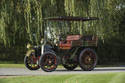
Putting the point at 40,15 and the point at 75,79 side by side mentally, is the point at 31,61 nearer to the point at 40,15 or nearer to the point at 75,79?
the point at 40,15

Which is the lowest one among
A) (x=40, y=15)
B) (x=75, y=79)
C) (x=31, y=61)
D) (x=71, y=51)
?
(x=31, y=61)

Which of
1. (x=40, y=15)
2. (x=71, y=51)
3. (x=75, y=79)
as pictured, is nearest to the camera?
(x=75, y=79)

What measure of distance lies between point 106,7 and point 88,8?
4.26 feet

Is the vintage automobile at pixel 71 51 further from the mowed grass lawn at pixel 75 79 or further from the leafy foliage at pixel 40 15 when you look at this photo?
the mowed grass lawn at pixel 75 79

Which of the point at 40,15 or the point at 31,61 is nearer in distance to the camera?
the point at 31,61

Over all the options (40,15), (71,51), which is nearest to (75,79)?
(71,51)

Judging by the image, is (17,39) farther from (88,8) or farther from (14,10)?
(88,8)

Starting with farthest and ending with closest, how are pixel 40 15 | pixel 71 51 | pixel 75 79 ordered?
pixel 40 15 → pixel 71 51 → pixel 75 79

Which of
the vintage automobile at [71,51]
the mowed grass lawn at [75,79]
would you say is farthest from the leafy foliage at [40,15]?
the mowed grass lawn at [75,79]

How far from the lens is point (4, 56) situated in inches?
1113

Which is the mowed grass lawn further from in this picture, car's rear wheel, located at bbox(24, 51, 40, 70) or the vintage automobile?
car's rear wheel, located at bbox(24, 51, 40, 70)

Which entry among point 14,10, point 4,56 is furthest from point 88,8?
point 4,56

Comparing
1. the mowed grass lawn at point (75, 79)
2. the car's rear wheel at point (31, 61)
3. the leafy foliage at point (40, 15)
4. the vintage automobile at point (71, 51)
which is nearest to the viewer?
the mowed grass lawn at point (75, 79)

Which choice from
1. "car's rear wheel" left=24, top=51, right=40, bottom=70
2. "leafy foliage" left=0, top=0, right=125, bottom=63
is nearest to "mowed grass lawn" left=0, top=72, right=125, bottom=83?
"car's rear wheel" left=24, top=51, right=40, bottom=70
